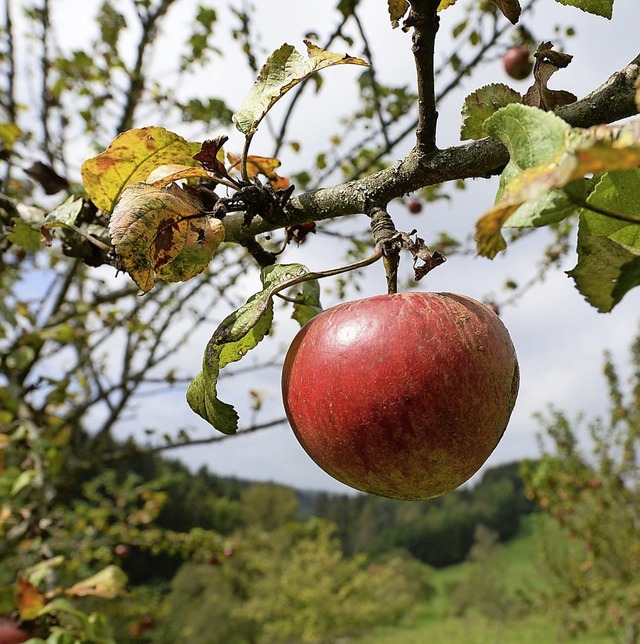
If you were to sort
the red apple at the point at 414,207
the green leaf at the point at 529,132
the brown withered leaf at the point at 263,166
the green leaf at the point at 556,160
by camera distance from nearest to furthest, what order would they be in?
the green leaf at the point at 556,160 < the green leaf at the point at 529,132 < the brown withered leaf at the point at 263,166 < the red apple at the point at 414,207

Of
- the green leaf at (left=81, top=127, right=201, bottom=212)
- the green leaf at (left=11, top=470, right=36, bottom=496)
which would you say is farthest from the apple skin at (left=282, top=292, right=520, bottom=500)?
the green leaf at (left=11, top=470, right=36, bottom=496)

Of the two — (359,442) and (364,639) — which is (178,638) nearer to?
(364,639)

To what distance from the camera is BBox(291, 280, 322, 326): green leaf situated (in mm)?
791

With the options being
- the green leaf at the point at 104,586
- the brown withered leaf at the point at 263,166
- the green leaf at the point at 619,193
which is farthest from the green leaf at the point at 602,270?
the green leaf at the point at 104,586

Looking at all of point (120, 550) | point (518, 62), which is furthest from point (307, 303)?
point (120, 550)

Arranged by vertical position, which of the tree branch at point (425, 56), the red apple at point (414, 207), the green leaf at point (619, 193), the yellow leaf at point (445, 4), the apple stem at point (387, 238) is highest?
the red apple at point (414, 207)

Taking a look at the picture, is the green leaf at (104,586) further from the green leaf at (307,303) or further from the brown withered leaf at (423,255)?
the brown withered leaf at (423,255)

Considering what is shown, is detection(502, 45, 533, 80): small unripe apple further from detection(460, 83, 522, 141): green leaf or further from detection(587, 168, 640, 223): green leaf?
detection(587, 168, 640, 223): green leaf

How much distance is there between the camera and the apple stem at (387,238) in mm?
601

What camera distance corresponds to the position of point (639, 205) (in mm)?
436

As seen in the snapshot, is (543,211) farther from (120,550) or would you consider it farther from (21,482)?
(120,550)

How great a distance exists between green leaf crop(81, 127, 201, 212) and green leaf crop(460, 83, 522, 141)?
0.34 m

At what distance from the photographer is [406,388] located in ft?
1.82

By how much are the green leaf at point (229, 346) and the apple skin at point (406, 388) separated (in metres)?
0.06
